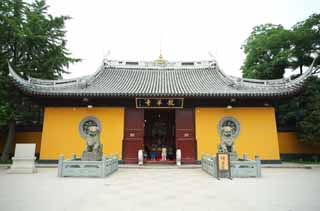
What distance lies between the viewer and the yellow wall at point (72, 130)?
10.1 metres

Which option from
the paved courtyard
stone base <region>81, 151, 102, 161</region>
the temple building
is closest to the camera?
the paved courtyard

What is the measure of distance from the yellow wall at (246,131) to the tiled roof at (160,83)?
125cm

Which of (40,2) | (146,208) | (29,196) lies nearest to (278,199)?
(146,208)

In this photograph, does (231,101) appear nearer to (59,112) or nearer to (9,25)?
(59,112)

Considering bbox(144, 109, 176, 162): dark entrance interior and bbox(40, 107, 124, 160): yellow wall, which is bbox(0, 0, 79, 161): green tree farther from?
bbox(144, 109, 176, 162): dark entrance interior

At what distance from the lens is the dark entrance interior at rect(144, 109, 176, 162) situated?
1312 cm

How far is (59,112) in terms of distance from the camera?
10.5 m

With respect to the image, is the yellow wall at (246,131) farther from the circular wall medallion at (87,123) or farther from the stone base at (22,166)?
the stone base at (22,166)

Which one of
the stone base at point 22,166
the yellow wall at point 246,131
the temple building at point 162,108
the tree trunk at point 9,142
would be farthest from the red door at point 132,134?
the tree trunk at point 9,142

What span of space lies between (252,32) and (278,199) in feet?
53.4

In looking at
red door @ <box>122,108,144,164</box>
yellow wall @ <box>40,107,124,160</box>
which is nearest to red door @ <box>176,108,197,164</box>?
red door @ <box>122,108,144,164</box>

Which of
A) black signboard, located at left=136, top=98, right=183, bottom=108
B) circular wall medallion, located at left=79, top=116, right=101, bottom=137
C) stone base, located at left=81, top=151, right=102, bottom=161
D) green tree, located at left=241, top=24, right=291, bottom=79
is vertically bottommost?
stone base, located at left=81, top=151, right=102, bottom=161

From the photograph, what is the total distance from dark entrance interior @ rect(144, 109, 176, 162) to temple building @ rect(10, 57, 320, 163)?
2849 millimetres

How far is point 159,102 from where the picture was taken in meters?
10.4
